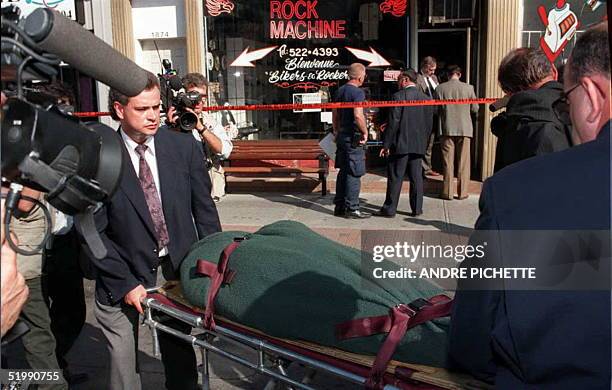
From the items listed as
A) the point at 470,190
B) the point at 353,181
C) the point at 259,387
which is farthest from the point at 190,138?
the point at 470,190

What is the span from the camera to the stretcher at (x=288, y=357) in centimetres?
215

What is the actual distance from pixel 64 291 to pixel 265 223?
4.07m

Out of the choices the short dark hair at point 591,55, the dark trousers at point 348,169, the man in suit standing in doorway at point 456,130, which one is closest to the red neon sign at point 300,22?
the man in suit standing in doorway at point 456,130

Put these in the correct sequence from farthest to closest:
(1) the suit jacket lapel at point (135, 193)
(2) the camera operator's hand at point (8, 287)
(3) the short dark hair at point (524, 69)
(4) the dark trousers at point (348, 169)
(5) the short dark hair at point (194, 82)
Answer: (4) the dark trousers at point (348, 169)
(5) the short dark hair at point (194, 82)
(3) the short dark hair at point (524, 69)
(1) the suit jacket lapel at point (135, 193)
(2) the camera operator's hand at point (8, 287)

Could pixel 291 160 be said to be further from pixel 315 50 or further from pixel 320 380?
pixel 320 380

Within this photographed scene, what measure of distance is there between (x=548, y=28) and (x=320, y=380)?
704 centimetres

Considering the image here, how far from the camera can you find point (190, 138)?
3.49 metres

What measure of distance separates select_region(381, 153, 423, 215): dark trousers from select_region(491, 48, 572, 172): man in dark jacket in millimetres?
3851

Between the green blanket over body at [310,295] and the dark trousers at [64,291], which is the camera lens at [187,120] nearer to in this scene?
the dark trousers at [64,291]

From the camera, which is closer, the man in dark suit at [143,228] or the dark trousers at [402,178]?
the man in dark suit at [143,228]

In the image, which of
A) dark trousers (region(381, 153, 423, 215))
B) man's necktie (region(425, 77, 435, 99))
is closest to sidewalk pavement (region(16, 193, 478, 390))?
dark trousers (region(381, 153, 423, 215))

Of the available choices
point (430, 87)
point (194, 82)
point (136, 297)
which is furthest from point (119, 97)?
point (430, 87)

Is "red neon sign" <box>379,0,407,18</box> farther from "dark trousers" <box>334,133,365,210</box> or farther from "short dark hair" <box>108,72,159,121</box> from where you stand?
"short dark hair" <box>108,72,159,121</box>

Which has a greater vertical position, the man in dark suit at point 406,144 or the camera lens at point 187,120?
the camera lens at point 187,120
